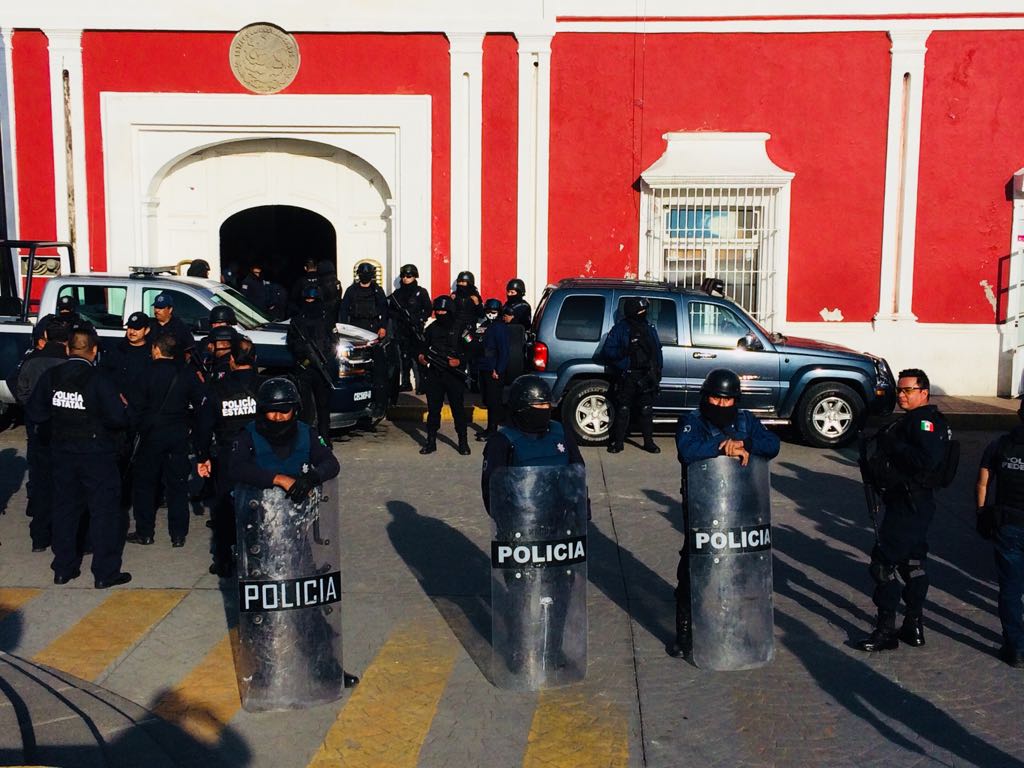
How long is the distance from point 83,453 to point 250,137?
35.3 feet

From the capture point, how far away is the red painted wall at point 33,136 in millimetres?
17484

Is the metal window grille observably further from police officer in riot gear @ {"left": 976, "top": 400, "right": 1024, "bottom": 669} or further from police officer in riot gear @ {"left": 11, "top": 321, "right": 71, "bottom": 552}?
police officer in riot gear @ {"left": 976, "top": 400, "right": 1024, "bottom": 669}

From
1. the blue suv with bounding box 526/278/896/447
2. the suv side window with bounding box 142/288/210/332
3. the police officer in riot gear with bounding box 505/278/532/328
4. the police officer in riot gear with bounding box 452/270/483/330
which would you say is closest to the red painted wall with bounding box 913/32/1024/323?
the blue suv with bounding box 526/278/896/447

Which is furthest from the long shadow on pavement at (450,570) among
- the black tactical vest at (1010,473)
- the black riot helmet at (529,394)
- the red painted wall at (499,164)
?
the red painted wall at (499,164)

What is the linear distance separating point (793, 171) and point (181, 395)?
1146cm

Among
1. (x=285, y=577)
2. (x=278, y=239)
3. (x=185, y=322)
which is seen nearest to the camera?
(x=285, y=577)

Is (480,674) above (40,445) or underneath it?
underneath

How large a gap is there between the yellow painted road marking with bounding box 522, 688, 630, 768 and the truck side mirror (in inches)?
304

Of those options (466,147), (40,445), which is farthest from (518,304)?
(40,445)

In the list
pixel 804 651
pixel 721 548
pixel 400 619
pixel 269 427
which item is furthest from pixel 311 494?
pixel 804 651

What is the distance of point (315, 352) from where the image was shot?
1241 cm

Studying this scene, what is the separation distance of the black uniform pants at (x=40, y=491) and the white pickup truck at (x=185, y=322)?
13.2ft

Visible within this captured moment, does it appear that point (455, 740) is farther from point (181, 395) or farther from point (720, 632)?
point (181, 395)

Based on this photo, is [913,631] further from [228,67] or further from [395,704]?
[228,67]
